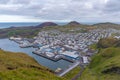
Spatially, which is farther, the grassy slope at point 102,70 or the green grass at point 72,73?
the green grass at point 72,73

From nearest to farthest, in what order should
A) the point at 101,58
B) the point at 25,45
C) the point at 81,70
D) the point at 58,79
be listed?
1. the point at 58,79
2. the point at 81,70
3. the point at 101,58
4. the point at 25,45

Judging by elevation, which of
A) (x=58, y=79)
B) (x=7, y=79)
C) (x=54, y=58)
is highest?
(x=7, y=79)

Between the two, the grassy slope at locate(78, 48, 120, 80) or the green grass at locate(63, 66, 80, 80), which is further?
the green grass at locate(63, 66, 80, 80)

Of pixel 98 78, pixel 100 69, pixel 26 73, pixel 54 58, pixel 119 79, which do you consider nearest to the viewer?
pixel 26 73

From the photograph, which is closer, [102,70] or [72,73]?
[102,70]

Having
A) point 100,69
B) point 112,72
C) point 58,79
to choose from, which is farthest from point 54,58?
point 58,79

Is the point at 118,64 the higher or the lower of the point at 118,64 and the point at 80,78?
the higher

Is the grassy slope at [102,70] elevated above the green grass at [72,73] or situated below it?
above

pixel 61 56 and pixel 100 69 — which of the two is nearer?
pixel 100 69

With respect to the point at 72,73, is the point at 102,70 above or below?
above

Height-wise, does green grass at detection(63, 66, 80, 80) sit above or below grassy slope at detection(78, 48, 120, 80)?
below

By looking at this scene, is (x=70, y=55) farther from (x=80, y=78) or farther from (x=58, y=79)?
(x=58, y=79)
